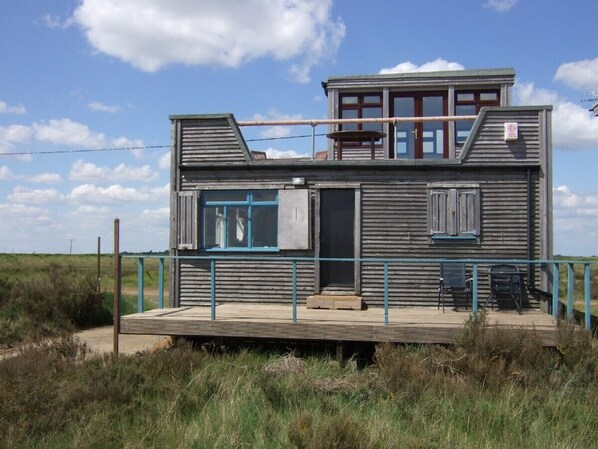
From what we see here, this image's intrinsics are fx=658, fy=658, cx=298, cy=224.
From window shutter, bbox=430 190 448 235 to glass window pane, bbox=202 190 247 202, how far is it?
359cm

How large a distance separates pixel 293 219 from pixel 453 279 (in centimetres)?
315

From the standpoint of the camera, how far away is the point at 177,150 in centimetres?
1303

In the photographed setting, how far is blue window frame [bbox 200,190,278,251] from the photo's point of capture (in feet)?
41.8

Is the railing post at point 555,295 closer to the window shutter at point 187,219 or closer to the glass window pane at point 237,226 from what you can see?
the glass window pane at point 237,226

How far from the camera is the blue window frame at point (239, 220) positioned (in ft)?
41.8

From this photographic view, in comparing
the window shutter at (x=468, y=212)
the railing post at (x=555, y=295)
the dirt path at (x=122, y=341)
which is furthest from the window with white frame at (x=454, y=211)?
the dirt path at (x=122, y=341)

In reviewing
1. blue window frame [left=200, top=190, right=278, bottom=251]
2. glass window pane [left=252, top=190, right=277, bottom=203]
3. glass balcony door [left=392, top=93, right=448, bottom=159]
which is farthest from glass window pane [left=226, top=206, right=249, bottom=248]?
glass balcony door [left=392, top=93, right=448, bottom=159]

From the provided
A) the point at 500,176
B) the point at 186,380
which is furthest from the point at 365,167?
the point at 186,380

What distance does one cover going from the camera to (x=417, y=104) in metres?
15.4

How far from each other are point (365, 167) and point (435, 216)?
160cm

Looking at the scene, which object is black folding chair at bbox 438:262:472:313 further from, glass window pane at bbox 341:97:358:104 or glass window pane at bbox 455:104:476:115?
glass window pane at bbox 341:97:358:104

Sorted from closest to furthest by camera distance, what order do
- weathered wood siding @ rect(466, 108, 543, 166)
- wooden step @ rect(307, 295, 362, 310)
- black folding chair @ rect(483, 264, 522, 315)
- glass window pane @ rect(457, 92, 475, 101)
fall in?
black folding chair @ rect(483, 264, 522, 315)
wooden step @ rect(307, 295, 362, 310)
weathered wood siding @ rect(466, 108, 543, 166)
glass window pane @ rect(457, 92, 475, 101)

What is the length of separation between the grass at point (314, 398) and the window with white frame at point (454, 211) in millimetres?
3212

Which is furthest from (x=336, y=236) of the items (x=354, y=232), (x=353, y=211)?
(x=353, y=211)
